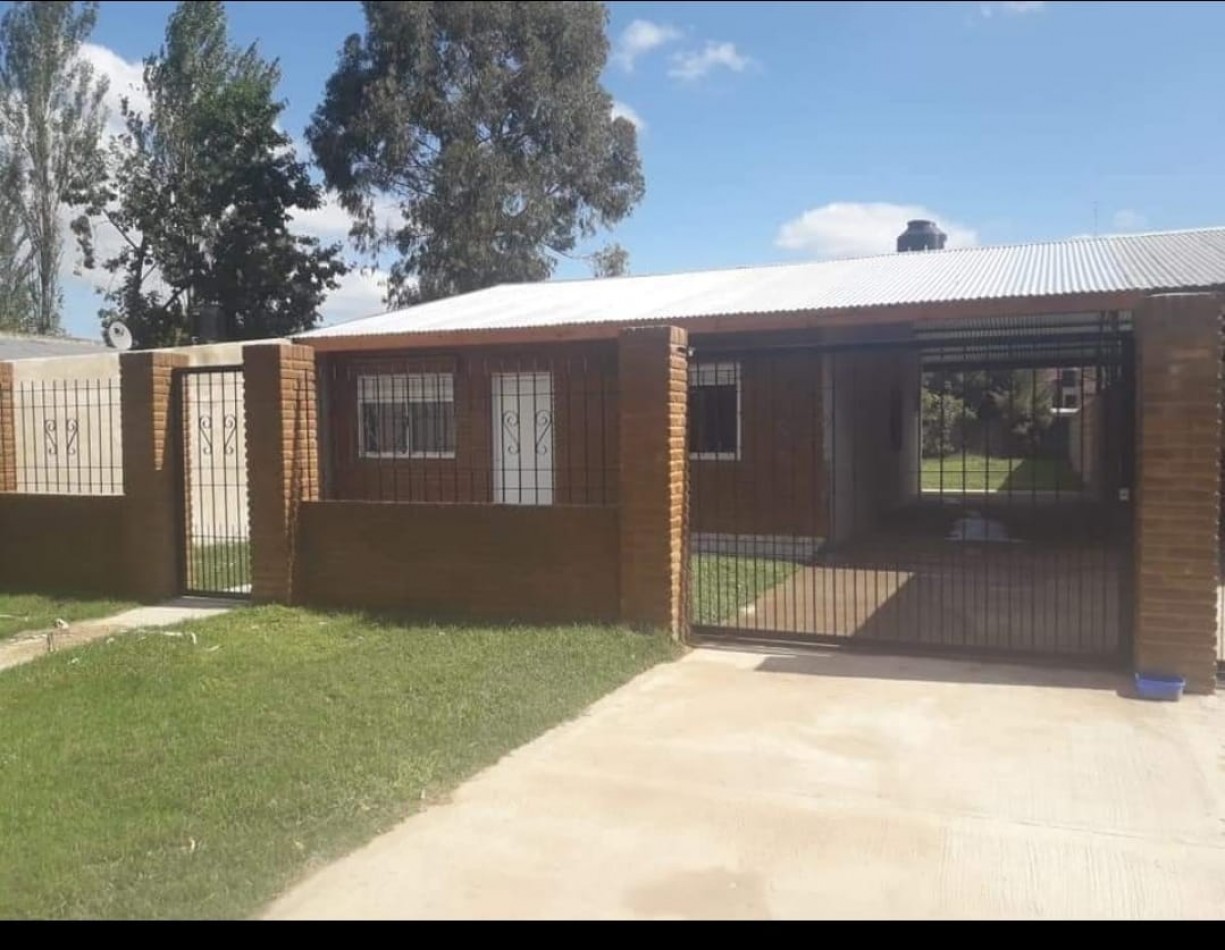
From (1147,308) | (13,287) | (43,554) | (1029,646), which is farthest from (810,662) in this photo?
(13,287)

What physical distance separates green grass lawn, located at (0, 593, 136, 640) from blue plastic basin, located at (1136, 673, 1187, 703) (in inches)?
295

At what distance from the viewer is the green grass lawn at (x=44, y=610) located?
8.02 metres

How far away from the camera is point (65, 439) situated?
1248cm

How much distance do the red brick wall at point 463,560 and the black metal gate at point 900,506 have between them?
2.90 ft

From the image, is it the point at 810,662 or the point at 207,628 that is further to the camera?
the point at 207,628

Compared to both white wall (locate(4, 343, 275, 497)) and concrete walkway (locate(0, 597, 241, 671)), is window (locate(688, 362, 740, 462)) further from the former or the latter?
concrete walkway (locate(0, 597, 241, 671))

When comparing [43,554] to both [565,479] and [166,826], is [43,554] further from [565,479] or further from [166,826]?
[166,826]

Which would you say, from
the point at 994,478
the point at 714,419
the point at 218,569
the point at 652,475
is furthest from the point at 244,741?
the point at 994,478

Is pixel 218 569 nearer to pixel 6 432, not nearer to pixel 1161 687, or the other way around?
pixel 6 432

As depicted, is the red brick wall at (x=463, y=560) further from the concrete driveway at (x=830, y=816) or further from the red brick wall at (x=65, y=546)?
the red brick wall at (x=65, y=546)

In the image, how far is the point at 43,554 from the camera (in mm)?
9523

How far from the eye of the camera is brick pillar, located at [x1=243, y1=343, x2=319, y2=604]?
828cm

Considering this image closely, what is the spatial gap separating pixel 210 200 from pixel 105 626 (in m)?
19.6
